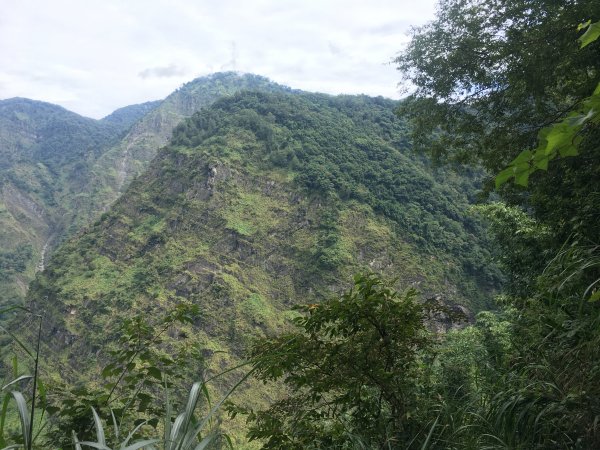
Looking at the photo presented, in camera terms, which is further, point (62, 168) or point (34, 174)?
point (62, 168)

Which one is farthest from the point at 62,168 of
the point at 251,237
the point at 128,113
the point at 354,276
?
the point at 354,276

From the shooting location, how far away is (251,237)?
39219 millimetres

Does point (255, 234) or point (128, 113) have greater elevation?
point (128, 113)

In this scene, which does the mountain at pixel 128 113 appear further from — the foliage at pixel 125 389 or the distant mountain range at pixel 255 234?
the foliage at pixel 125 389

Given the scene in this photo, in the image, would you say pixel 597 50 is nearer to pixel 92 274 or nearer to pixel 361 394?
pixel 361 394

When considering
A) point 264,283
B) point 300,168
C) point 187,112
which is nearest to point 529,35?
point 264,283

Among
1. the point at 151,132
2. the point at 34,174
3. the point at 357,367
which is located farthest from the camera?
the point at 151,132

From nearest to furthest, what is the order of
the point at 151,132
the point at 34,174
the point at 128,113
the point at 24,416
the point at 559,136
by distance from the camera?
the point at 559,136
the point at 24,416
the point at 34,174
the point at 151,132
the point at 128,113

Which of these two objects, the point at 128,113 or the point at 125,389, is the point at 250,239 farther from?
the point at 128,113

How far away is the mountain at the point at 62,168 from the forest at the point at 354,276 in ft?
16.6

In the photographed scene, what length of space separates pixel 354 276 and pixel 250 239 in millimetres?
37016

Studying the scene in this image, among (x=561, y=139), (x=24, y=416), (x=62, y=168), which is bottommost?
(x=24, y=416)

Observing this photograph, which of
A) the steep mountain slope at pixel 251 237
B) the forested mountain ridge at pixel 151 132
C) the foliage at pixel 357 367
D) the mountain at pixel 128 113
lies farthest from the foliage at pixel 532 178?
the mountain at pixel 128 113

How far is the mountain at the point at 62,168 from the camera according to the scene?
74250mm
